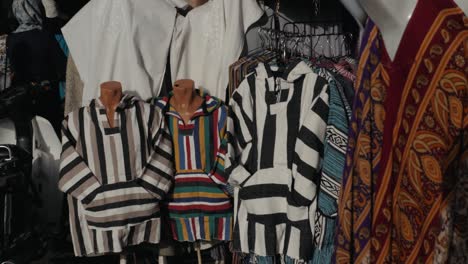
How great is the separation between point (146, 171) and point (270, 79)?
2.53 feet

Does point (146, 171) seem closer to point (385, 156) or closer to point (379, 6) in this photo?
point (385, 156)

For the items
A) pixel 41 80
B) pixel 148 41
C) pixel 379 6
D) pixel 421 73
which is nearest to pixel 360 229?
pixel 421 73

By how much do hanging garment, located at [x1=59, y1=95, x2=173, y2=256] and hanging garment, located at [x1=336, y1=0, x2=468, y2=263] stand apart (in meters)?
1.50

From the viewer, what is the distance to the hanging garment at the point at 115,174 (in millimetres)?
2781

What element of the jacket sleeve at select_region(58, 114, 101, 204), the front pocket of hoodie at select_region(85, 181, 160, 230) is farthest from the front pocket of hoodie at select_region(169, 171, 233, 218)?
the jacket sleeve at select_region(58, 114, 101, 204)

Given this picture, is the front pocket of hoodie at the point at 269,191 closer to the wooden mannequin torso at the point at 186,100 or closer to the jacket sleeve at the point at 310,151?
the jacket sleeve at the point at 310,151

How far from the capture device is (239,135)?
2768 mm

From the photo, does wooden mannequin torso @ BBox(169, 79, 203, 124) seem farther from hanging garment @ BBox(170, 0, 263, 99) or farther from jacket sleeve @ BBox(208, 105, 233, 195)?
hanging garment @ BBox(170, 0, 263, 99)

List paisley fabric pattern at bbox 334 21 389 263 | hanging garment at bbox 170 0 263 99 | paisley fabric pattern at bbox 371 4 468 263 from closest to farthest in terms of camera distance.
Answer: paisley fabric pattern at bbox 371 4 468 263, paisley fabric pattern at bbox 334 21 389 263, hanging garment at bbox 170 0 263 99

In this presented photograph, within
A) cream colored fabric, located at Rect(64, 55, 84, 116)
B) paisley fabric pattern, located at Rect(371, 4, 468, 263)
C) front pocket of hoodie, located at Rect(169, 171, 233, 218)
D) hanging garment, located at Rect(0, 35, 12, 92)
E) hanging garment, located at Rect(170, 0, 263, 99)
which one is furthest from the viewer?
hanging garment, located at Rect(0, 35, 12, 92)

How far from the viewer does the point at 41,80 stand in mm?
3836

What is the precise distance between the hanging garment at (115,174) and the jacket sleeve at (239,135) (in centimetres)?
37

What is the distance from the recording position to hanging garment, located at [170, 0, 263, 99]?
10.2 ft

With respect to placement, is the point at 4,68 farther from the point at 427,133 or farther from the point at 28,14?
the point at 427,133
